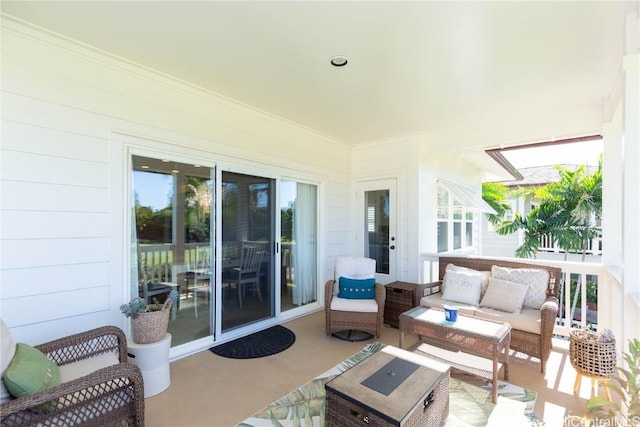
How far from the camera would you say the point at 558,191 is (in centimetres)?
574

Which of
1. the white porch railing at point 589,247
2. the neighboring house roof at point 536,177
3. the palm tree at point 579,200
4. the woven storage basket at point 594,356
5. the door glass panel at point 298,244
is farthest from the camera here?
the neighboring house roof at point 536,177

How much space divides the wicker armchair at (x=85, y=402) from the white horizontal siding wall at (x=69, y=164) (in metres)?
0.59

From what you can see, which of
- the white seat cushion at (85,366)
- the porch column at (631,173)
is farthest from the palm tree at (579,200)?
the white seat cushion at (85,366)

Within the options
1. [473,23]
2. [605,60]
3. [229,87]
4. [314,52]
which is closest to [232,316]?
[229,87]

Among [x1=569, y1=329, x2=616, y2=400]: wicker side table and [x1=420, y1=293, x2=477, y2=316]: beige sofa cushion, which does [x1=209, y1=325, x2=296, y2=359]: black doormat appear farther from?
[x1=569, y1=329, x2=616, y2=400]: wicker side table

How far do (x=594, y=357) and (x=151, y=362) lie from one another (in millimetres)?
3733

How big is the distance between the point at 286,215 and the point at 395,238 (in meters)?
1.98

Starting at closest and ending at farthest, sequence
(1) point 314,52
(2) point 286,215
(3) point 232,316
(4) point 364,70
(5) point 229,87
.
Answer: (1) point 314,52, (4) point 364,70, (5) point 229,87, (3) point 232,316, (2) point 286,215

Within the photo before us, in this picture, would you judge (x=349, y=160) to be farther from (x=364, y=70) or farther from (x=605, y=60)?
(x=605, y=60)

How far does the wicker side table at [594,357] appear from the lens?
250 cm

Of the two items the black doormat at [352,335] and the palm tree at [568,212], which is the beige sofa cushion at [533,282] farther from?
the palm tree at [568,212]

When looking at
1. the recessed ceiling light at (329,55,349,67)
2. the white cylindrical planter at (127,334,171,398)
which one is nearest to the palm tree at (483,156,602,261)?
the recessed ceiling light at (329,55,349,67)

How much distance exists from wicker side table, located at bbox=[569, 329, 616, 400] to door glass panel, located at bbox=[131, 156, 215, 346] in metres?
3.71

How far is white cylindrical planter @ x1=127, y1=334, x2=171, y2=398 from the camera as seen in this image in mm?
2678
